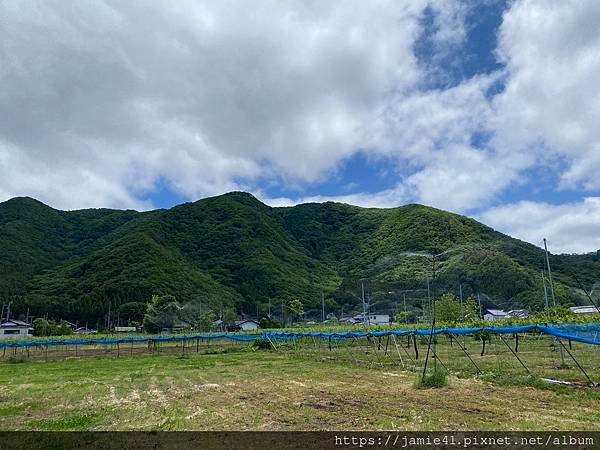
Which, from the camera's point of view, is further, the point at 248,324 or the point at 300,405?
the point at 248,324

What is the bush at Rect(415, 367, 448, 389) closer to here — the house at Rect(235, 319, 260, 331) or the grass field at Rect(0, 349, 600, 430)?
the grass field at Rect(0, 349, 600, 430)

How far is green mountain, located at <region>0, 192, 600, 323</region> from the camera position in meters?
80.2

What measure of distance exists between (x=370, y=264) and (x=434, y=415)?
354 feet

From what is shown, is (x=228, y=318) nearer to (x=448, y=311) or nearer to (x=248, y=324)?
(x=248, y=324)

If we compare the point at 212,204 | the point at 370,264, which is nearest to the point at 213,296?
the point at 370,264

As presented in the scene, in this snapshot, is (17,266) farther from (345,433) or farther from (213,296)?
(345,433)

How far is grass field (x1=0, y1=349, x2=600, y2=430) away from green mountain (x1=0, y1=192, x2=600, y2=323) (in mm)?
58101

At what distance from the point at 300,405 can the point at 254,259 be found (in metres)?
107

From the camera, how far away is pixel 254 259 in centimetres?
11662

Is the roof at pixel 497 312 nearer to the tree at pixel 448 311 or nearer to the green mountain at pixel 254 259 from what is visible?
the green mountain at pixel 254 259

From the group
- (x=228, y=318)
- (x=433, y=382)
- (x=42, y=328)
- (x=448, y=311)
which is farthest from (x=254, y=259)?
(x=433, y=382)

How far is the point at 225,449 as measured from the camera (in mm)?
6867

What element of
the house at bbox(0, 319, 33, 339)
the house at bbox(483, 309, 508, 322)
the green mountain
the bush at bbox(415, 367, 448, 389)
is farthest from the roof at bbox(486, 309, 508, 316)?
the house at bbox(0, 319, 33, 339)

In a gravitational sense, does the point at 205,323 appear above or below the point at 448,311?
below
